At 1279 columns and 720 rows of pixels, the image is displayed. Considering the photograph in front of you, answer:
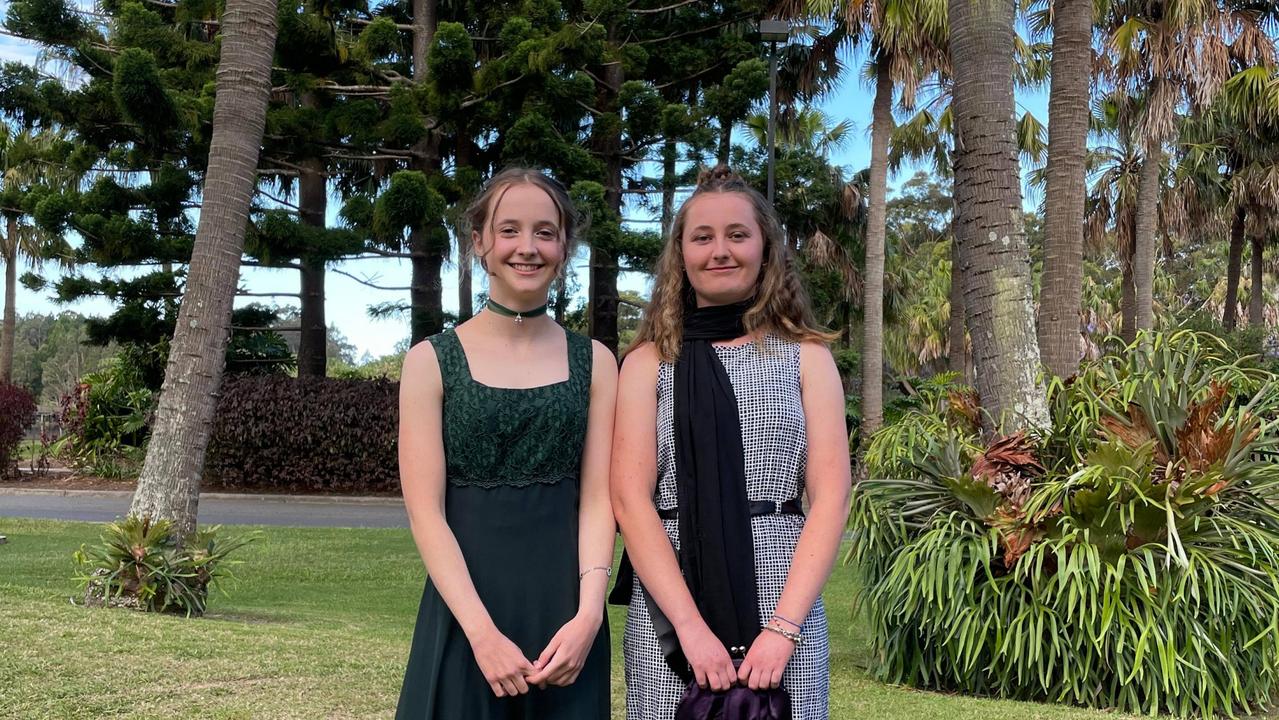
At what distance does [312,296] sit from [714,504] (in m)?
20.5

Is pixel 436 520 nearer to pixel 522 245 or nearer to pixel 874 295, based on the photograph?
pixel 522 245

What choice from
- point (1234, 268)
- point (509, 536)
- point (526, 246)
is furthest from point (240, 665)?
point (1234, 268)

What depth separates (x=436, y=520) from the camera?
7.77 feet

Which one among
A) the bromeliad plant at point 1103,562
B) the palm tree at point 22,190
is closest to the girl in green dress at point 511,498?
the bromeliad plant at point 1103,562

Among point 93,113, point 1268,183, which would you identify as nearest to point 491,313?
point 93,113

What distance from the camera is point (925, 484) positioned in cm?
623

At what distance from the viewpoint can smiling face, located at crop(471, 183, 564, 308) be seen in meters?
2.51

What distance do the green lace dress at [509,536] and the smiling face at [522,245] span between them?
19 centimetres

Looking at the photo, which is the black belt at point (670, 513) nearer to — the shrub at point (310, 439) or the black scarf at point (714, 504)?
the black scarf at point (714, 504)

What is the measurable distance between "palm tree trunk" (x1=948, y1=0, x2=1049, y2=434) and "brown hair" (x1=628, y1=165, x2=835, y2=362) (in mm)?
4100

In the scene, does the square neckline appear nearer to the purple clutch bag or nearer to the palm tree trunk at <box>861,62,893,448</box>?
the purple clutch bag

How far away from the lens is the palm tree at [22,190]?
859 inches

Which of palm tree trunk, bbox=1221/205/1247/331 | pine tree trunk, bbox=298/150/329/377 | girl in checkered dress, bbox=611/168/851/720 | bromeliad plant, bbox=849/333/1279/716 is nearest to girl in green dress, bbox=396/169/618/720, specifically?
girl in checkered dress, bbox=611/168/851/720

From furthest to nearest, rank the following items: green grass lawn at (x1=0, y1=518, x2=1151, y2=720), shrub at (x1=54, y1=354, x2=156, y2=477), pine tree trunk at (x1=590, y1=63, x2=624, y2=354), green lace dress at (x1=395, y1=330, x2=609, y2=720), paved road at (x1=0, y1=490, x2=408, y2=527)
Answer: shrub at (x1=54, y1=354, x2=156, y2=477) → pine tree trunk at (x1=590, y1=63, x2=624, y2=354) → paved road at (x1=0, y1=490, x2=408, y2=527) → green grass lawn at (x1=0, y1=518, x2=1151, y2=720) → green lace dress at (x1=395, y1=330, x2=609, y2=720)
